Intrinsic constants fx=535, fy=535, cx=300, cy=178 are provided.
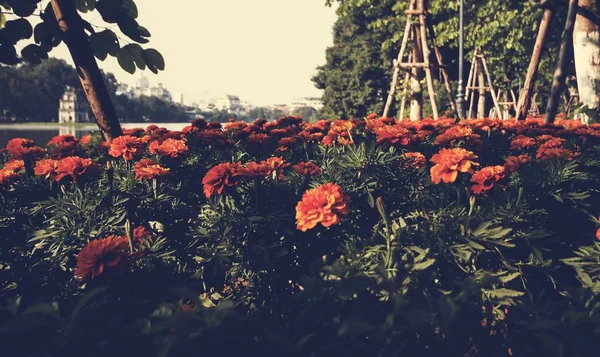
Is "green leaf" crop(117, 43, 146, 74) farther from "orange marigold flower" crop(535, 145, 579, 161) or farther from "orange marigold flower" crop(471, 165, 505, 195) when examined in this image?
"orange marigold flower" crop(535, 145, 579, 161)

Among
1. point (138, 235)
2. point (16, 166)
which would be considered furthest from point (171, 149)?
point (138, 235)

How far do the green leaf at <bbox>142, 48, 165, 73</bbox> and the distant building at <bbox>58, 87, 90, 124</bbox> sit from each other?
317 ft

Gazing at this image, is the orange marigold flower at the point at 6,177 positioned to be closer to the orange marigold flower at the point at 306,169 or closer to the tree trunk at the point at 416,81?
the orange marigold flower at the point at 306,169

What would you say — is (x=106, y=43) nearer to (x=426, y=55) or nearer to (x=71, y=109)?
(x=426, y=55)

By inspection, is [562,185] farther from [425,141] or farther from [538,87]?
[538,87]

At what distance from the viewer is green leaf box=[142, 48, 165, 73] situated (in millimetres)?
→ 3197

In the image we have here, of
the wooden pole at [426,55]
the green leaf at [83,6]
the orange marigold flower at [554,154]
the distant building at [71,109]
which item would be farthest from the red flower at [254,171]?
the distant building at [71,109]

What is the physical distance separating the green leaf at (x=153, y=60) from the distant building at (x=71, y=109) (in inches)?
3805

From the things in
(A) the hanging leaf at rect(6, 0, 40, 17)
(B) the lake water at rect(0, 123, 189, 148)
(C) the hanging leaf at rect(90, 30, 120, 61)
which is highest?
(A) the hanging leaf at rect(6, 0, 40, 17)

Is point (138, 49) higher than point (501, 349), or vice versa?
point (138, 49)

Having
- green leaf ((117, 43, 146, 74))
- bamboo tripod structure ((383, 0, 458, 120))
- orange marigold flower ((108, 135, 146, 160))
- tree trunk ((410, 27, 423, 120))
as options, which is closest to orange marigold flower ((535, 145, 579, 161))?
green leaf ((117, 43, 146, 74))

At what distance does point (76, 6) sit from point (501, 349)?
136 inches

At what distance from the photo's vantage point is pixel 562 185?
3072mm

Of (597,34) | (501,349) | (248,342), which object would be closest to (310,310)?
(248,342)
